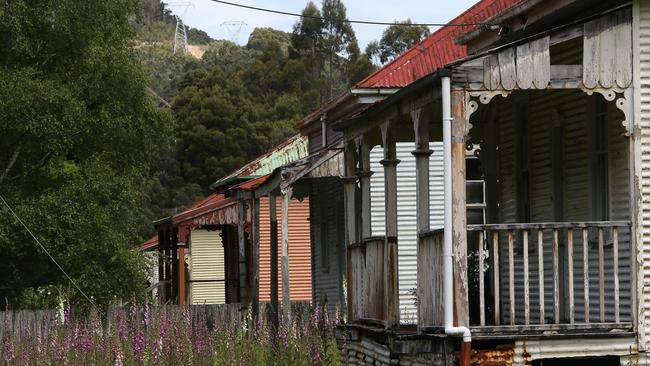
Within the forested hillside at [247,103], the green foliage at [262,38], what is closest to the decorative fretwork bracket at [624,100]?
the forested hillside at [247,103]

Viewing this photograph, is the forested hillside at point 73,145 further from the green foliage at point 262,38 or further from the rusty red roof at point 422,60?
the green foliage at point 262,38

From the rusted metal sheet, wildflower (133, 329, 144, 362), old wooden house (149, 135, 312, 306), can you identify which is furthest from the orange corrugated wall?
wildflower (133, 329, 144, 362)

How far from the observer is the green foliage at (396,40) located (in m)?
77.9

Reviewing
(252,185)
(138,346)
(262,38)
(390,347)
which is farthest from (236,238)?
(262,38)

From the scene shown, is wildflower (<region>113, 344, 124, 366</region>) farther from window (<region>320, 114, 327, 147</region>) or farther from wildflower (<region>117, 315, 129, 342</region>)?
window (<region>320, 114, 327, 147</region>)

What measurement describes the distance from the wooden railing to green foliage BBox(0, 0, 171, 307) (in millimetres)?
13294

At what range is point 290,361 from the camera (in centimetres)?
1969

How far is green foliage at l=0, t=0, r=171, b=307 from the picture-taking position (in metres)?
29.7

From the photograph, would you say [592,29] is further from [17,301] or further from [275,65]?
[275,65]

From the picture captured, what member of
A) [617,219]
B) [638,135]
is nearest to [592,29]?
[638,135]


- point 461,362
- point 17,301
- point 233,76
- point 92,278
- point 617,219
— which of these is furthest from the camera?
point 233,76

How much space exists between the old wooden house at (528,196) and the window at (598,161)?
0.02 metres

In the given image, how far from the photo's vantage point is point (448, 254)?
1318 cm

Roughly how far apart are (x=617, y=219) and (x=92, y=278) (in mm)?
17920
